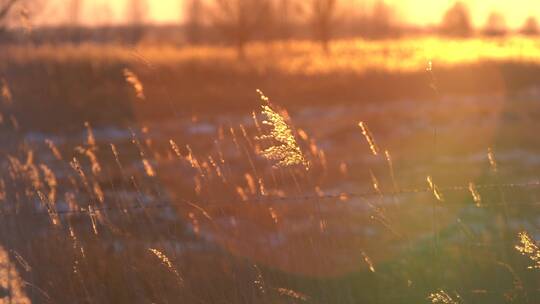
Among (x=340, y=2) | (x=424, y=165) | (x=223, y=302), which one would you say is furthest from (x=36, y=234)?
(x=340, y=2)

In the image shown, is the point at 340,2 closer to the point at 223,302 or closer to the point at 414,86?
the point at 414,86

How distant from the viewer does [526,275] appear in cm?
658

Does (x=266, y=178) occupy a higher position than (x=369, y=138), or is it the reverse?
(x=369, y=138)

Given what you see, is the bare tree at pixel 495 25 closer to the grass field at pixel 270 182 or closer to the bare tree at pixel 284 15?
the bare tree at pixel 284 15

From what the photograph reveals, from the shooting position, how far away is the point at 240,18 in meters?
46.1

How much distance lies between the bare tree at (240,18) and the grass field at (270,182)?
13.5 meters

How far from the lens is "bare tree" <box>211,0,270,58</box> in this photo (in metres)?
46.1

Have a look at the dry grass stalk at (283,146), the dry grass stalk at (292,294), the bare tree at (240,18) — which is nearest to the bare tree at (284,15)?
the bare tree at (240,18)

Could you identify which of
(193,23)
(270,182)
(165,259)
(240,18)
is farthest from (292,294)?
(193,23)

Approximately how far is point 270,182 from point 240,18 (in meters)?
34.3

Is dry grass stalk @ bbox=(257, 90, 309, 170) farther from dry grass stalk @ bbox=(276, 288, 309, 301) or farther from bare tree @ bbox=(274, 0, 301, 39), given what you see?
bare tree @ bbox=(274, 0, 301, 39)

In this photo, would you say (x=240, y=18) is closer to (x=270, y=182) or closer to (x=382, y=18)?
(x=270, y=182)

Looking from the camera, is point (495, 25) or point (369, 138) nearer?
point (369, 138)

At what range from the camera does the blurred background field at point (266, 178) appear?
21.0 ft
